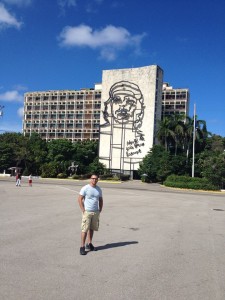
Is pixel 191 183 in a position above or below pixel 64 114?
below

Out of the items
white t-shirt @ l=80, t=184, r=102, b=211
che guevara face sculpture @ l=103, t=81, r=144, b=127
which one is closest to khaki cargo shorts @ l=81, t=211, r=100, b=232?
white t-shirt @ l=80, t=184, r=102, b=211

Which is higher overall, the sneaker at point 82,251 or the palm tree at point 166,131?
the palm tree at point 166,131

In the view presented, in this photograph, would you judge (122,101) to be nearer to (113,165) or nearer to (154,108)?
(154,108)

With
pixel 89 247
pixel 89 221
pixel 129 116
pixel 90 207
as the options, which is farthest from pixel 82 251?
pixel 129 116

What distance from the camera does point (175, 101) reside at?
106438 millimetres

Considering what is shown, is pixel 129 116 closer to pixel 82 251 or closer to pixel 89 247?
pixel 89 247

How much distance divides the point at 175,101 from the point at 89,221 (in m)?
101

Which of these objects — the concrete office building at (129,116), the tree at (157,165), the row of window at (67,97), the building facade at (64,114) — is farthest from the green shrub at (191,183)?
the row of window at (67,97)

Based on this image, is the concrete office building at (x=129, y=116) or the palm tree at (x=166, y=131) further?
the concrete office building at (x=129, y=116)

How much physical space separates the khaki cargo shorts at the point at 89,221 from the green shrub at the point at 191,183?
38100 millimetres

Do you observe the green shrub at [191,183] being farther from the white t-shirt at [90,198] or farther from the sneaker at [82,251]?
the sneaker at [82,251]

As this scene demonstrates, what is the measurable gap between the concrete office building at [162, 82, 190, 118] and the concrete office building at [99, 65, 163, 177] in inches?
1107

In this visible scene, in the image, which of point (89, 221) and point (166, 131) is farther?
point (166, 131)

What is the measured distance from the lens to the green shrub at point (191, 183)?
4462 centimetres
